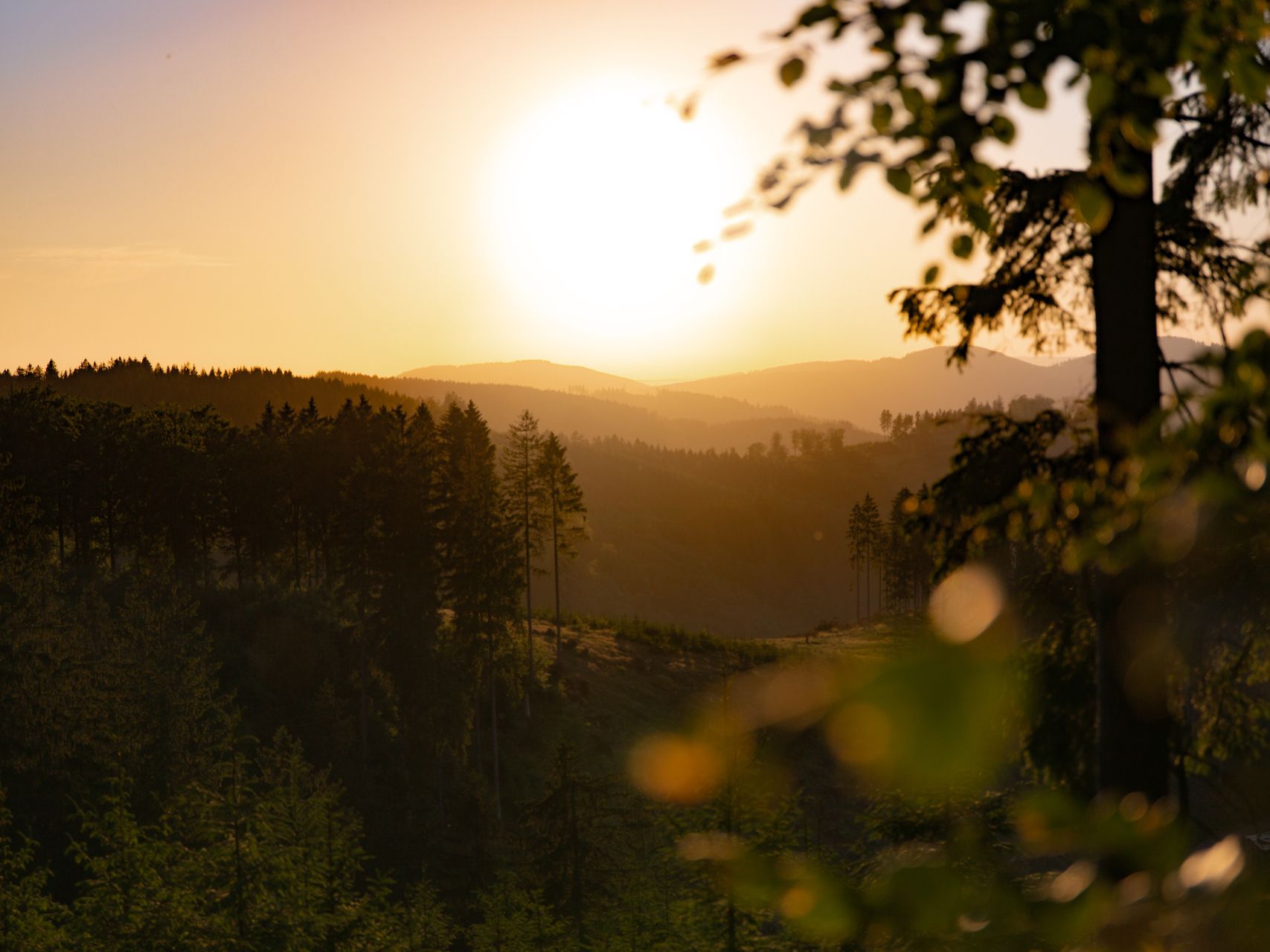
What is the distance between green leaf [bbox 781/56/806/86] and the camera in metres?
3.65

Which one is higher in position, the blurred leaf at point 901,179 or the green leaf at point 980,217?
the blurred leaf at point 901,179

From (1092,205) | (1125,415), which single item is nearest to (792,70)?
(1092,205)

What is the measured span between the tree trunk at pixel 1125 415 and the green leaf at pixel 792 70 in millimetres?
3239

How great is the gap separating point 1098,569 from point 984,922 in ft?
15.2

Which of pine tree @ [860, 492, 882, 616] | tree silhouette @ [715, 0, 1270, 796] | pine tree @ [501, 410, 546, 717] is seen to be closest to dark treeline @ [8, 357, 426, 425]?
pine tree @ [860, 492, 882, 616]

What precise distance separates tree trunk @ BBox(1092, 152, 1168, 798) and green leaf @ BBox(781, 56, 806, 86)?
10.6 ft

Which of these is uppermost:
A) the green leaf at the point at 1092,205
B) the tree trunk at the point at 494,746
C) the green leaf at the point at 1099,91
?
the green leaf at the point at 1099,91

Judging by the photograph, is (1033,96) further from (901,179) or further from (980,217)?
(901,179)

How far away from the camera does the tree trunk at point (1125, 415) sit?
5965 millimetres

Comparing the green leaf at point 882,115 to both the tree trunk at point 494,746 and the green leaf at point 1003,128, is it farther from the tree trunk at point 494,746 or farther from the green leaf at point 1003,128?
the tree trunk at point 494,746

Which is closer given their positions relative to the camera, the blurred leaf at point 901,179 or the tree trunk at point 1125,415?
the blurred leaf at point 901,179

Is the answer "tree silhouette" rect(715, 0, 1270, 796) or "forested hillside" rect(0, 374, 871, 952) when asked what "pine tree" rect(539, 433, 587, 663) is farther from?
"tree silhouette" rect(715, 0, 1270, 796)

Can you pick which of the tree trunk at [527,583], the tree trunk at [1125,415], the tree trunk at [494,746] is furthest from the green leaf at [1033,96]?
the tree trunk at [527,583]

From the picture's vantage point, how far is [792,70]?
366cm
